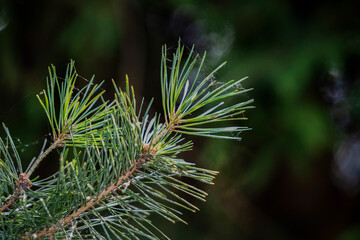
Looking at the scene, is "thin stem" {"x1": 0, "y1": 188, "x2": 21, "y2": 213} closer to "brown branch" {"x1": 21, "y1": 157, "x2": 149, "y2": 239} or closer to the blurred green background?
"brown branch" {"x1": 21, "y1": 157, "x2": 149, "y2": 239}

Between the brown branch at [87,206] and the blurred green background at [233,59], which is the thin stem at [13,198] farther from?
the blurred green background at [233,59]

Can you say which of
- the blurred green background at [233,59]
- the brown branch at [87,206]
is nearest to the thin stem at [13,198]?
the brown branch at [87,206]

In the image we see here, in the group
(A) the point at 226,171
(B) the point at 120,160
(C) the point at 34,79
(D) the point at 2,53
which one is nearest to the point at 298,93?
(A) the point at 226,171

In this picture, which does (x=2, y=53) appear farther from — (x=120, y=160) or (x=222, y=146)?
(x=120, y=160)

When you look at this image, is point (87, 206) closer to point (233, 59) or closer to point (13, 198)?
point (13, 198)

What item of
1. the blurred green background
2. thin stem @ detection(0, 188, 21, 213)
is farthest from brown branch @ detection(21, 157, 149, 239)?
the blurred green background

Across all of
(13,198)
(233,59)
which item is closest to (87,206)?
(13,198)
